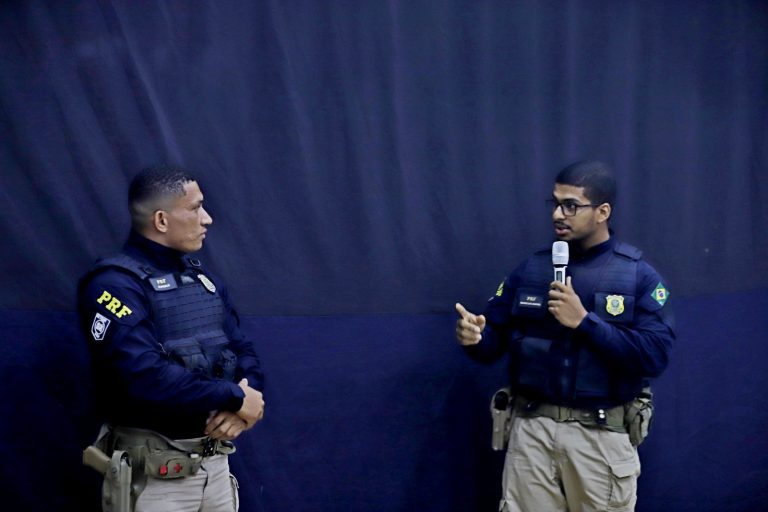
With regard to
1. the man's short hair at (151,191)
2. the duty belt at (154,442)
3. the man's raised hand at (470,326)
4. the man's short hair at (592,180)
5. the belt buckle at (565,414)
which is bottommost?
the belt buckle at (565,414)

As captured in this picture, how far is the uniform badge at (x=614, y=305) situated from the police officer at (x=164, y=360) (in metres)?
1.34

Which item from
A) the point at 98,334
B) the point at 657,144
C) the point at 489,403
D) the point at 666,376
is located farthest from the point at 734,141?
the point at 98,334

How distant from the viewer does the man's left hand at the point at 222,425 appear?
2.80m

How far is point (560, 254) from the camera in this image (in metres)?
3.09

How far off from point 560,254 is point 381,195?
0.97 m

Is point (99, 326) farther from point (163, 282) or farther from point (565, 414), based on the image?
point (565, 414)

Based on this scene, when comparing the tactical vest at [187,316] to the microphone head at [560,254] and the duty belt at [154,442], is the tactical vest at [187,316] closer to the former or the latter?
the duty belt at [154,442]

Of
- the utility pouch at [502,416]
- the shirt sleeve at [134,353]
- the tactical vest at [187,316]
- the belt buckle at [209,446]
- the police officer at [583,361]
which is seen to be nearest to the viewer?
the shirt sleeve at [134,353]

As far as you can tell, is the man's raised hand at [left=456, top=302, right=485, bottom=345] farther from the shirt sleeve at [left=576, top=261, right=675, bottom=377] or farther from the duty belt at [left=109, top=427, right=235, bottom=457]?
the duty belt at [left=109, top=427, right=235, bottom=457]

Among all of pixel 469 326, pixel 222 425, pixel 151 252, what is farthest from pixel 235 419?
pixel 469 326

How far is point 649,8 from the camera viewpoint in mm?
3973

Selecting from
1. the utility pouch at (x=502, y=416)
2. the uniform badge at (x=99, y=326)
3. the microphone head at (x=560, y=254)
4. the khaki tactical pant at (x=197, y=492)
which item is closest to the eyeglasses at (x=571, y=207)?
the microphone head at (x=560, y=254)

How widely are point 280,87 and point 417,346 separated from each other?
4.25 feet

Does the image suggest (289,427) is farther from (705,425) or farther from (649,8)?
(649,8)
